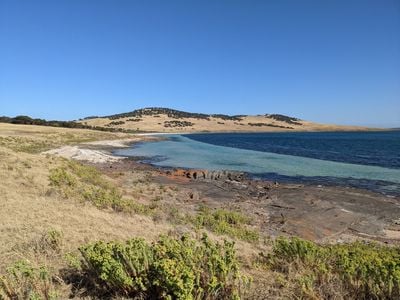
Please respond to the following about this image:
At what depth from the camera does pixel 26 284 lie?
559cm

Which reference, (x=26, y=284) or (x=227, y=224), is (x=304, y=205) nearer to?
(x=227, y=224)

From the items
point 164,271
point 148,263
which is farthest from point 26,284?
point 164,271

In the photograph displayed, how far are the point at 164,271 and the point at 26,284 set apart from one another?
2100 mm

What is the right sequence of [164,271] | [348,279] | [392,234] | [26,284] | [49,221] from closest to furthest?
[164,271]
[26,284]
[348,279]
[49,221]
[392,234]

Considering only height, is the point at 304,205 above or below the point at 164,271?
below

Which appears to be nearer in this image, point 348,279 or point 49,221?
point 348,279

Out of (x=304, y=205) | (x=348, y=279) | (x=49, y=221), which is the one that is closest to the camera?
(x=348, y=279)

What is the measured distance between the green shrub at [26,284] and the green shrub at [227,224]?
7400mm

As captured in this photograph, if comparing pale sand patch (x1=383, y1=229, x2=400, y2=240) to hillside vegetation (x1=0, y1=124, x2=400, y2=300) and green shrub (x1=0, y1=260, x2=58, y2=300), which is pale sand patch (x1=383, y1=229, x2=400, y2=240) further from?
green shrub (x1=0, y1=260, x2=58, y2=300)

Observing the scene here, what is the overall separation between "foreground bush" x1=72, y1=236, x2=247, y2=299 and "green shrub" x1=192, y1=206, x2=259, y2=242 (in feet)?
21.3

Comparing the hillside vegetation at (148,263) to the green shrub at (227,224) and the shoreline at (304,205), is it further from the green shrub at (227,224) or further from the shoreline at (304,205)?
the shoreline at (304,205)

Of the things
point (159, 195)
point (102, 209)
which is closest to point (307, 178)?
point (159, 195)

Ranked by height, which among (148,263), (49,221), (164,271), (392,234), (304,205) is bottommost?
(392,234)

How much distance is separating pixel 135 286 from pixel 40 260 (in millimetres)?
2575
